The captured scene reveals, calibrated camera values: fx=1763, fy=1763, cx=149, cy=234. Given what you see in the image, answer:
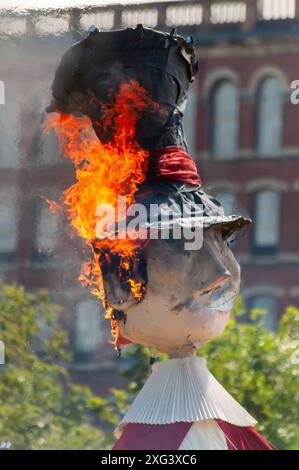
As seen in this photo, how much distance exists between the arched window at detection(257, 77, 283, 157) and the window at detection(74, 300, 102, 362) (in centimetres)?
1886

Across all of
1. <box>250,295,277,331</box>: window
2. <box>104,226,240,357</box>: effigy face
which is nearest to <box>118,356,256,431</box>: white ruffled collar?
<box>104,226,240,357</box>: effigy face

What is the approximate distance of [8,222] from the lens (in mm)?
13625

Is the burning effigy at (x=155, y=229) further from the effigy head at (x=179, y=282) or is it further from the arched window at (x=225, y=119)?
the arched window at (x=225, y=119)

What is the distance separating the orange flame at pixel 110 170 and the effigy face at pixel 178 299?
113 millimetres

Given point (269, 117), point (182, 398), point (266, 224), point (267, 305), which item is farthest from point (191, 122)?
point (182, 398)

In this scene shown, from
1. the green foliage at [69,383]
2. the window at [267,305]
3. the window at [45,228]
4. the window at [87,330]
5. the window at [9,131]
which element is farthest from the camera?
the window at [267,305]

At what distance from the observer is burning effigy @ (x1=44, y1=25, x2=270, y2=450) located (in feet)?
35.2

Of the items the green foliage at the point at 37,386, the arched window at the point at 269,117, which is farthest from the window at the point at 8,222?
the arched window at the point at 269,117

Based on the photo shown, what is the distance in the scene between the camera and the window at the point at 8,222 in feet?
43.1

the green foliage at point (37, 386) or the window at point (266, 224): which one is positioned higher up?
the green foliage at point (37, 386)

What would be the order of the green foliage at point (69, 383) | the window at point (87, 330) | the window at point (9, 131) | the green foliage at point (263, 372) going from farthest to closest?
1. the green foliage at point (263, 372)
2. the green foliage at point (69, 383)
3. the window at point (87, 330)
4. the window at point (9, 131)

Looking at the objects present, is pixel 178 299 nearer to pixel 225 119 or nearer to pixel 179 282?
pixel 179 282

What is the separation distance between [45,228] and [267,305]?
1023 inches

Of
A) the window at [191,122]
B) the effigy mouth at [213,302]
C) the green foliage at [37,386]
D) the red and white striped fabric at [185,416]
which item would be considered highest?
the effigy mouth at [213,302]
